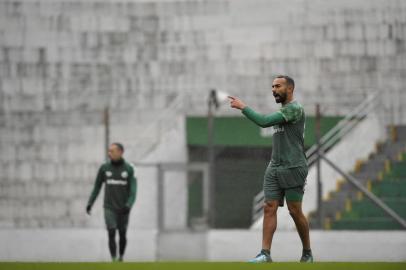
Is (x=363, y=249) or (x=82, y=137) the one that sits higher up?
(x=82, y=137)

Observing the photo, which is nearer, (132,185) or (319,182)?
(132,185)

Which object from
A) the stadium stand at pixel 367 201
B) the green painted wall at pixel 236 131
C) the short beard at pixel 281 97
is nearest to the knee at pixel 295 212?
the short beard at pixel 281 97

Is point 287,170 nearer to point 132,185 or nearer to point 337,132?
point 132,185

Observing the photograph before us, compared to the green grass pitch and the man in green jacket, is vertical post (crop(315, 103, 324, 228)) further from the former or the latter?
the green grass pitch

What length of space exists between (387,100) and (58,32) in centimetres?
534

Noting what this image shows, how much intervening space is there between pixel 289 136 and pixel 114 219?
483 cm

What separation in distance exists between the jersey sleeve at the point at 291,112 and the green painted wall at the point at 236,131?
24.6 ft

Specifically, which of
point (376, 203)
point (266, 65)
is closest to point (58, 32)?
point (266, 65)

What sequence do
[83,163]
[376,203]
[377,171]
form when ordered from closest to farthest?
[376,203]
[377,171]
[83,163]

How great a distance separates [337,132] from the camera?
1647 cm

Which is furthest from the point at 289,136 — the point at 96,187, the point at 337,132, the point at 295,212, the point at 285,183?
the point at 337,132

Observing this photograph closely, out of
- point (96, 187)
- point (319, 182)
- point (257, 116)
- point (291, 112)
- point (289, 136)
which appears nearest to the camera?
point (257, 116)

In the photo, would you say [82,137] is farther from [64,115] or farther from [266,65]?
[266,65]

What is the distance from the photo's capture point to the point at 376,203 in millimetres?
14961
